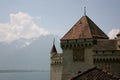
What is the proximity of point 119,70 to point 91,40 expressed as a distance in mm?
5664

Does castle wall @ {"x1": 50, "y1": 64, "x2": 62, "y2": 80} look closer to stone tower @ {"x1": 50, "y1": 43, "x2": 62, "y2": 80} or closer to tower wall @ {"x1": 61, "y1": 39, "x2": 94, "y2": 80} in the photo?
stone tower @ {"x1": 50, "y1": 43, "x2": 62, "y2": 80}

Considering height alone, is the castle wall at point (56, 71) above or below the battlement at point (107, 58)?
below

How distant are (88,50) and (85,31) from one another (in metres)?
3.20

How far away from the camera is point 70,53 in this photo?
47.7m

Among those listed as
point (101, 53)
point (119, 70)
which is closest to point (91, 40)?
point (101, 53)

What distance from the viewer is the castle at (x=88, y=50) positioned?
149 ft

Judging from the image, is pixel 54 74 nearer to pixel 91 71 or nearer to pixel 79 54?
pixel 79 54

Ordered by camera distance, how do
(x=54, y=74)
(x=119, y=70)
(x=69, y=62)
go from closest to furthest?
(x=119, y=70)
(x=69, y=62)
(x=54, y=74)

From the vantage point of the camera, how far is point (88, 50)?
46.2 m

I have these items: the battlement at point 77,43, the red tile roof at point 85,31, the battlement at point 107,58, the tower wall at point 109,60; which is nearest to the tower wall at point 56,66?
the red tile roof at point 85,31

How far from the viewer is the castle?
149 ft

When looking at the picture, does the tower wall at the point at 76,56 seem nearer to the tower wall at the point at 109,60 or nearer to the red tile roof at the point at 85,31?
the red tile roof at the point at 85,31

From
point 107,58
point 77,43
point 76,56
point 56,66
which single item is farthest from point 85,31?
point 56,66

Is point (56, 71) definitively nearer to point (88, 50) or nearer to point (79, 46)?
point (79, 46)
